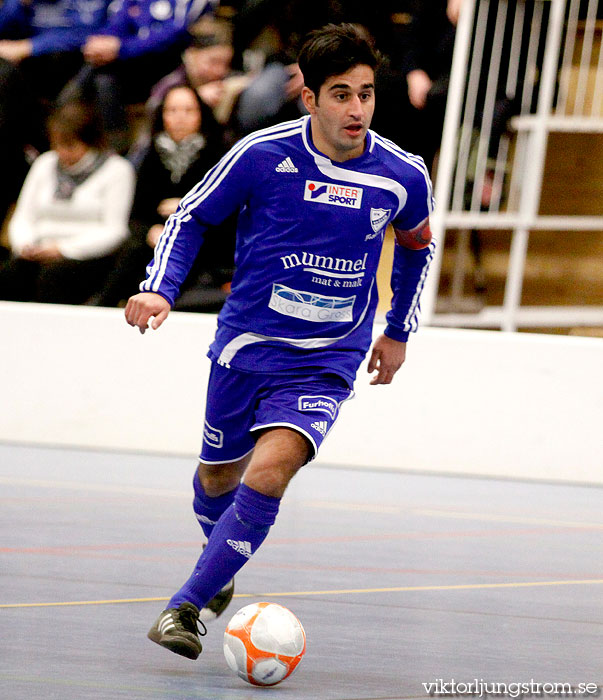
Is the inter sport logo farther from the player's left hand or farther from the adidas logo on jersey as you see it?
the player's left hand

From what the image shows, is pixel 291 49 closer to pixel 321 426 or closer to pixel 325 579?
pixel 325 579

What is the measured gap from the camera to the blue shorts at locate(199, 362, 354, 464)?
12.2 feet

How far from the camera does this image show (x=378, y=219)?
389cm

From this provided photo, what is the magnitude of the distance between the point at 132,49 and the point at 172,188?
1.64m

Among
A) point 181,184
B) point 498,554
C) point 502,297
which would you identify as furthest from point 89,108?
point 498,554

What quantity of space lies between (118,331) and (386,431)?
1783 millimetres

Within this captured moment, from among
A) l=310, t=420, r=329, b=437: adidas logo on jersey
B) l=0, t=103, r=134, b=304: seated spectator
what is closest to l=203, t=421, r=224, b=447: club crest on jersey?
l=310, t=420, r=329, b=437: adidas logo on jersey

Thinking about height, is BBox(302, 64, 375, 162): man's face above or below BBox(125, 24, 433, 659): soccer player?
above

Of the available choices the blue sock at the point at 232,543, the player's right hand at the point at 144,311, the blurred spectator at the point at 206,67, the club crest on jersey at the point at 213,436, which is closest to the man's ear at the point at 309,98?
the player's right hand at the point at 144,311

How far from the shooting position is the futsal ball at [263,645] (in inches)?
133

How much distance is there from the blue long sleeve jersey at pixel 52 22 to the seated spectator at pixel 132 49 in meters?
0.15

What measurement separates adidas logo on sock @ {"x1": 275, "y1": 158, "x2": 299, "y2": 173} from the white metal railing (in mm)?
3761

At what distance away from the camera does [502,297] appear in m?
9.28

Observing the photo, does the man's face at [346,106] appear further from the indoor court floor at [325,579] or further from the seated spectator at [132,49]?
the seated spectator at [132,49]
